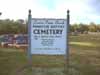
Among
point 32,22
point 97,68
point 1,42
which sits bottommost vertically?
point 97,68

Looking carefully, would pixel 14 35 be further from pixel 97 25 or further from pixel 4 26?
pixel 97 25

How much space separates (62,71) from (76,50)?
361cm

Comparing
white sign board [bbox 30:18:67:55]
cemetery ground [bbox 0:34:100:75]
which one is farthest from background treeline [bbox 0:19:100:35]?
white sign board [bbox 30:18:67:55]

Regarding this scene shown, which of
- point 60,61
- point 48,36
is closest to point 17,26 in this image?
point 60,61

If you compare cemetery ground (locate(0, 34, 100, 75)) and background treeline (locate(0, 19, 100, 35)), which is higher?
background treeline (locate(0, 19, 100, 35))

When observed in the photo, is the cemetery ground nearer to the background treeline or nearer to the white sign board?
the background treeline

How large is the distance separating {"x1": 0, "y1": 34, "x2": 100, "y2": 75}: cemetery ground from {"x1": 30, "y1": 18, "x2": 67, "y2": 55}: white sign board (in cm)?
69

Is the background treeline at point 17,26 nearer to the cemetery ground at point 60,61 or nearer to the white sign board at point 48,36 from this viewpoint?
the cemetery ground at point 60,61

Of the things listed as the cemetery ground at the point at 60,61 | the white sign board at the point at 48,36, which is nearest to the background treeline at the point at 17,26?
the cemetery ground at the point at 60,61

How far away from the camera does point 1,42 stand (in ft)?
44.5

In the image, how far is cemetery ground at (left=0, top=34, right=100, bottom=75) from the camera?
992cm

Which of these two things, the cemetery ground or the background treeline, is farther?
the background treeline

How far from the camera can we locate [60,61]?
1162cm

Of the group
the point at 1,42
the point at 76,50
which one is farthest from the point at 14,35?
the point at 76,50
